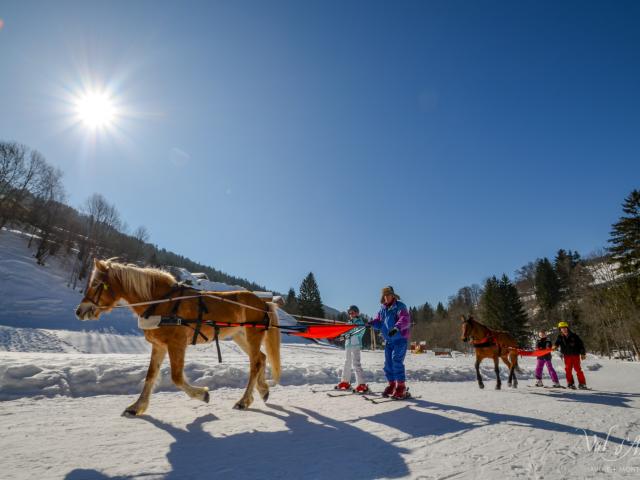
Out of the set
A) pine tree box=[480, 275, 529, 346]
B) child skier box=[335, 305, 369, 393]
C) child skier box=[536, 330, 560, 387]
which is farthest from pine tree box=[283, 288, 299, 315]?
child skier box=[335, 305, 369, 393]

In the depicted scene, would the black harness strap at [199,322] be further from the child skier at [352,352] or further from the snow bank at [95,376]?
the child skier at [352,352]

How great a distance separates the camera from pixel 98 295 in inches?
200

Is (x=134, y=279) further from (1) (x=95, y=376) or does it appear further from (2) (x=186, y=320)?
(1) (x=95, y=376)

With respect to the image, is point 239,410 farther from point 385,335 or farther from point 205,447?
point 385,335

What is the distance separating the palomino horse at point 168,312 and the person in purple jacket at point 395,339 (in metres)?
2.67

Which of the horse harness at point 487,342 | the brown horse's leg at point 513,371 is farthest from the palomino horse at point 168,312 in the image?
the brown horse's leg at point 513,371

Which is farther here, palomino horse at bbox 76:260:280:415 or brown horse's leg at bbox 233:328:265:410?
brown horse's leg at bbox 233:328:265:410

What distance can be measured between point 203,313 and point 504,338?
10.3 metres

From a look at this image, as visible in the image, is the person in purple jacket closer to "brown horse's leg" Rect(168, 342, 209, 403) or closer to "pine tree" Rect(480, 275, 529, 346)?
"brown horse's leg" Rect(168, 342, 209, 403)

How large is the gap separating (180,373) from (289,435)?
211cm

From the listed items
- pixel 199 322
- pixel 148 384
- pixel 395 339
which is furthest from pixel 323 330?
pixel 148 384

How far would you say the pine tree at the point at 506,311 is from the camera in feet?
168

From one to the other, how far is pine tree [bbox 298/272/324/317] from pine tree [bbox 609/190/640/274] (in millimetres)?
44332

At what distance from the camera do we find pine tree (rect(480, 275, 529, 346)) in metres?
51.1
